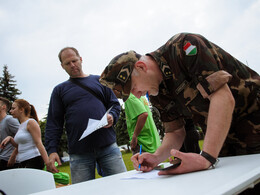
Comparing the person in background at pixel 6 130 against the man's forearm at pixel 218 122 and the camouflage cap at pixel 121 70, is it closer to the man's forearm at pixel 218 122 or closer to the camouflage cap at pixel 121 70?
the camouflage cap at pixel 121 70

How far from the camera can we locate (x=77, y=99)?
2.39 m

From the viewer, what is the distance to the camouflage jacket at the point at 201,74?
105cm

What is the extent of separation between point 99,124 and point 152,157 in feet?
2.15

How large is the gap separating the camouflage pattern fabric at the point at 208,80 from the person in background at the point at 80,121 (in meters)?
1.15

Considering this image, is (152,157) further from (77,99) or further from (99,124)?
(77,99)

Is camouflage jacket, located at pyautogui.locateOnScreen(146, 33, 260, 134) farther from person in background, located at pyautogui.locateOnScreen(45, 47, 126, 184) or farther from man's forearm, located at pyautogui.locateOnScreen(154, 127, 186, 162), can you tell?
person in background, located at pyautogui.locateOnScreen(45, 47, 126, 184)

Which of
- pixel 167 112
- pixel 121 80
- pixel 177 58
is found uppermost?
pixel 177 58

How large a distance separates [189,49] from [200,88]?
0.20m

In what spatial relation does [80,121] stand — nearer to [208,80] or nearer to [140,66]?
[140,66]

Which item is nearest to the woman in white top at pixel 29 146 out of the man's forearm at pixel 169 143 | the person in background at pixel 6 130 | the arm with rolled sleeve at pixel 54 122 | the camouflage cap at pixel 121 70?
the person in background at pixel 6 130

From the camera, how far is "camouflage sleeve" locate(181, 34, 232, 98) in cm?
103

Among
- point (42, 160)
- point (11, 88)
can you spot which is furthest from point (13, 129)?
point (11, 88)

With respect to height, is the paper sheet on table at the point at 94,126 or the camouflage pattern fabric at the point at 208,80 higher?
the camouflage pattern fabric at the point at 208,80

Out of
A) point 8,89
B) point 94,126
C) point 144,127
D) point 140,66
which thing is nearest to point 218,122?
point 140,66
